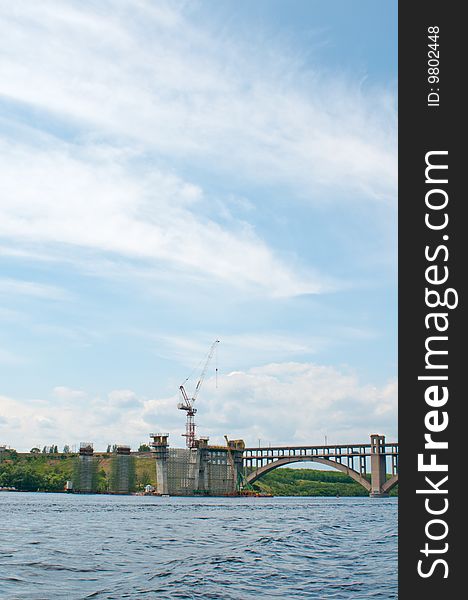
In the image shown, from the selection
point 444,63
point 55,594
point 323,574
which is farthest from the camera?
point 323,574

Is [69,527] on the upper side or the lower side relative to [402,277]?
lower

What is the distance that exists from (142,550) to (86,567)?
12157 millimetres

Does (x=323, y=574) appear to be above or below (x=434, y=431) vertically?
below

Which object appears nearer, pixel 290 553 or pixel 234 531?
pixel 290 553

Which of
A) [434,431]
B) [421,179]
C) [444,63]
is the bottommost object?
[434,431]

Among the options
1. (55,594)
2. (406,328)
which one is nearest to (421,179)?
(406,328)

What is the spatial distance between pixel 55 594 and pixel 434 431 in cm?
2787

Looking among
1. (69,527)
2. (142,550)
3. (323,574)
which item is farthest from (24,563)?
(69,527)

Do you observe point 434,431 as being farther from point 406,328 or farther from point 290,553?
point 290,553

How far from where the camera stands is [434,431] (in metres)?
14.7

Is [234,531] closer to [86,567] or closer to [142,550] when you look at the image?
[142,550]

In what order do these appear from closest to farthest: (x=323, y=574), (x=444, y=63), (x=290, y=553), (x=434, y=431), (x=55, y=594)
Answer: (x=434, y=431) < (x=444, y=63) < (x=55, y=594) < (x=323, y=574) < (x=290, y=553)

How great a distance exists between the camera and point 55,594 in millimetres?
35781

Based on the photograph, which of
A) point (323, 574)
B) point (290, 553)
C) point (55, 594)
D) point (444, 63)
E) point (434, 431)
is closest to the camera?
point (434, 431)
